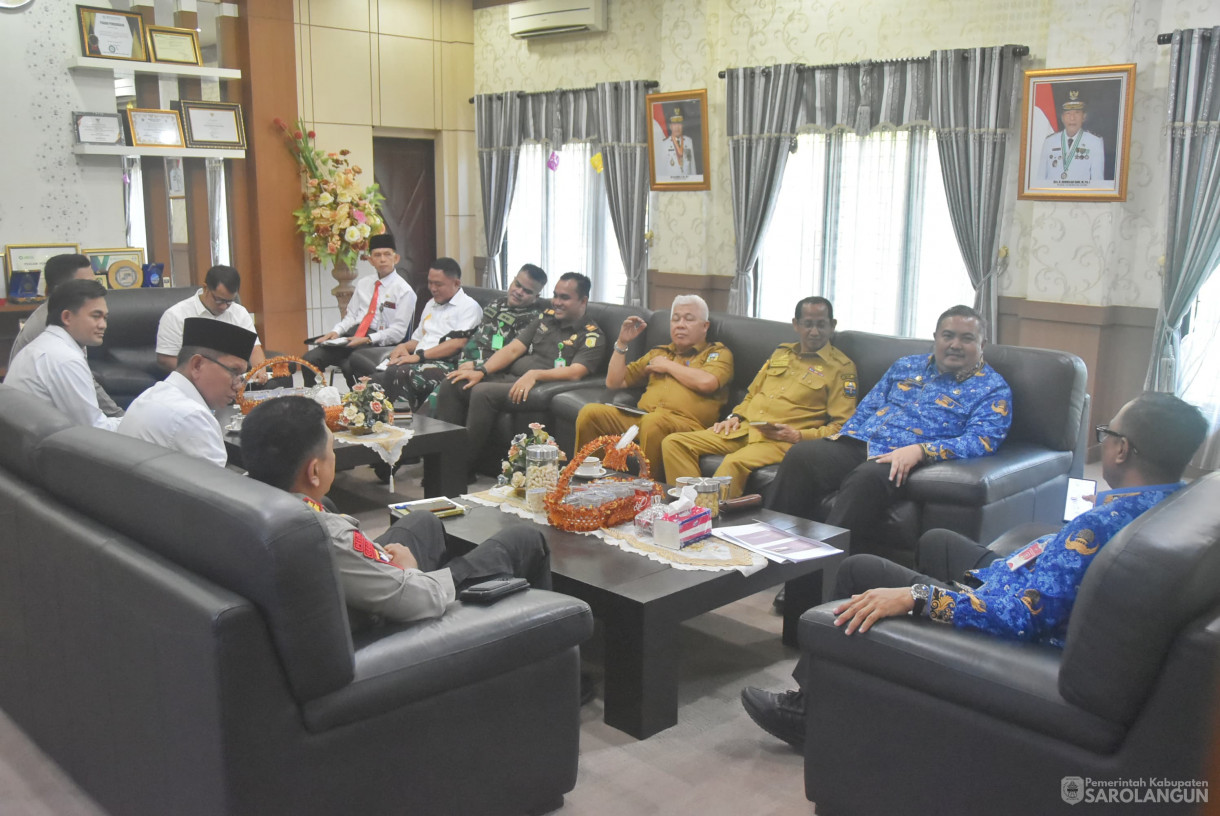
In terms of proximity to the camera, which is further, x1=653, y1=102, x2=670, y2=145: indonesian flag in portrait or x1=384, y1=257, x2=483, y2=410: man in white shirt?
x1=653, y1=102, x2=670, y2=145: indonesian flag in portrait

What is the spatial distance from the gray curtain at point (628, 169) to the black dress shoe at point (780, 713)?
5.17 metres

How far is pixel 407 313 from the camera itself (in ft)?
22.4

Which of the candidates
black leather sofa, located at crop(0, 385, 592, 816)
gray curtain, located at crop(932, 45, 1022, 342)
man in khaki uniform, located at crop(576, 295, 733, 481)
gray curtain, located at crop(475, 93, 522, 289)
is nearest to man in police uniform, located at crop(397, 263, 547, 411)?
man in khaki uniform, located at crop(576, 295, 733, 481)

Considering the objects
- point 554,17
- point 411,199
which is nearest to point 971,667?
point 554,17

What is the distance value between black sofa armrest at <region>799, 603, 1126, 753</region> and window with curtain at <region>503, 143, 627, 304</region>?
5845 millimetres

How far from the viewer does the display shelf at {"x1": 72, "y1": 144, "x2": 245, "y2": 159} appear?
653cm

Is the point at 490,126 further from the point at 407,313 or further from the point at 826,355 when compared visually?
the point at 826,355

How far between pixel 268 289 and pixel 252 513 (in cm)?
658

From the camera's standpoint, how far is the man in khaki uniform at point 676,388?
480cm

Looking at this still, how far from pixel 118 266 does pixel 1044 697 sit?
253 inches

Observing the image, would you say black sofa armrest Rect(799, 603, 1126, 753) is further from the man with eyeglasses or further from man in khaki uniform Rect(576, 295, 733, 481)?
the man with eyeglasses

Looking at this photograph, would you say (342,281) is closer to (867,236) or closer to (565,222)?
(565,222)

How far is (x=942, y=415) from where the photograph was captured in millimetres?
4156

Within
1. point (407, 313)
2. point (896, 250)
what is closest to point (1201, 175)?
point (896, 250)
